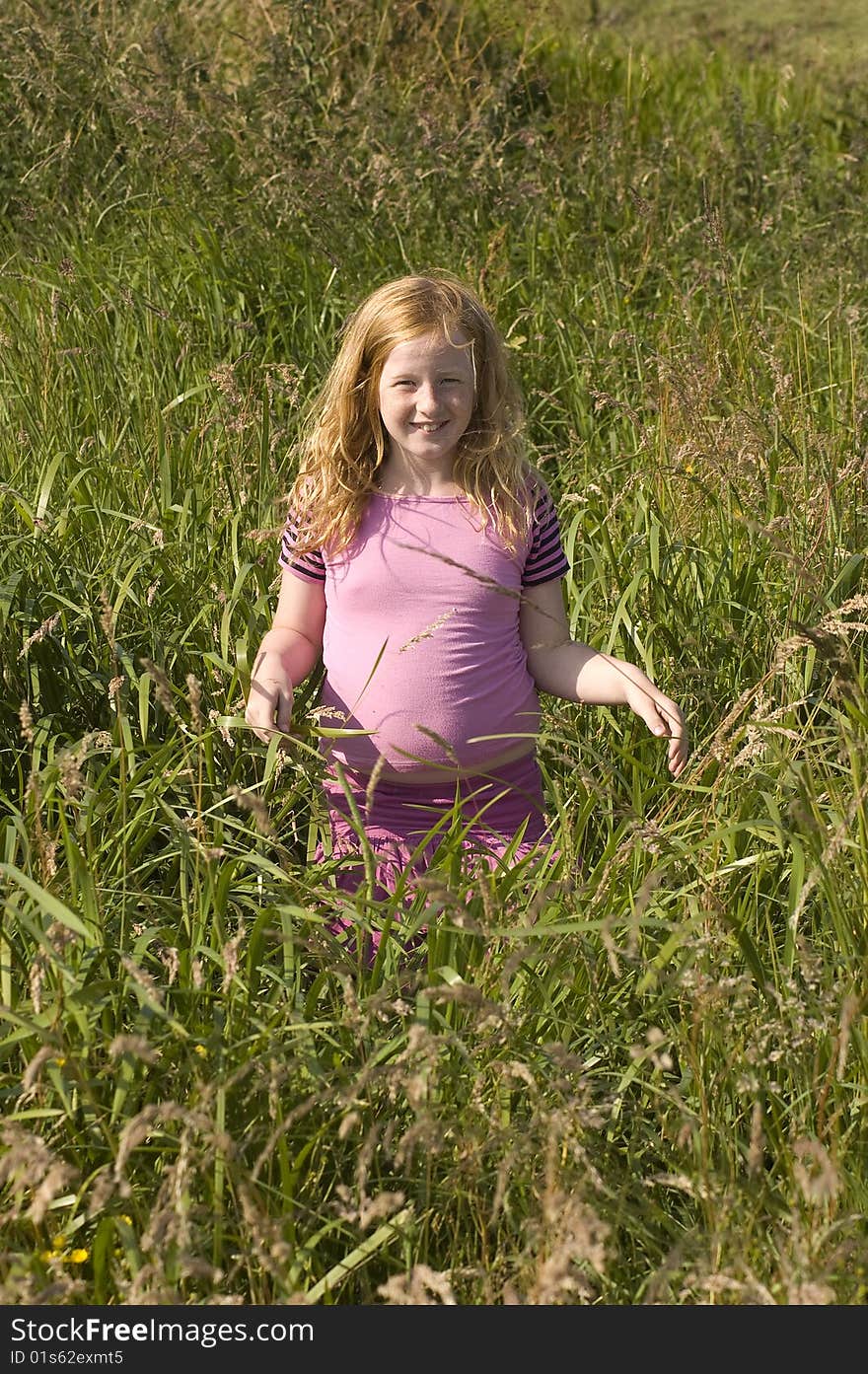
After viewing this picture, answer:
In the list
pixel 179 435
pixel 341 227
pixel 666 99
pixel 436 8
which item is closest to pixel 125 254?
pixel 341 227

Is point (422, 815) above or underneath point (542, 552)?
underneath

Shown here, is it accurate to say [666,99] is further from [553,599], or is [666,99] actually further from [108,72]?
[553,599]

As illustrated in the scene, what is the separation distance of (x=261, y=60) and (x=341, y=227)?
3.98 ft

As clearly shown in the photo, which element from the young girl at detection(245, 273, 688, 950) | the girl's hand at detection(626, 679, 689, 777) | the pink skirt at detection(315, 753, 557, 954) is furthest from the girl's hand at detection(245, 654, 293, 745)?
the girl's hand at detection(626, 679, 689, 777)

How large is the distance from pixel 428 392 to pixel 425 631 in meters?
0.37

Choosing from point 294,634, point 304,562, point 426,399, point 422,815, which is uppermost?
point 426,399

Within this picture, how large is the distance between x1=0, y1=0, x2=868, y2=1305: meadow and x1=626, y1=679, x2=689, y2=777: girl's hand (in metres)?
0.07

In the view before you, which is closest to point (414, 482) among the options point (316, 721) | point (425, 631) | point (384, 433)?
point (384, 433)

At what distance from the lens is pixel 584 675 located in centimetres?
216

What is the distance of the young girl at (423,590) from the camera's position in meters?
2.16

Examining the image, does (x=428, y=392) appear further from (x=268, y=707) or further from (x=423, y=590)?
(x=268, y=707)

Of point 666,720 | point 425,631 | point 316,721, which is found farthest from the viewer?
point 316,721

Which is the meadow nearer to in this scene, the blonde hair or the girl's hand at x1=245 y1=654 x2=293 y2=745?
the girl's hand at x1=245 y1=654 x2=293 y2=745

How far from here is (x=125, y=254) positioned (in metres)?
3.90
